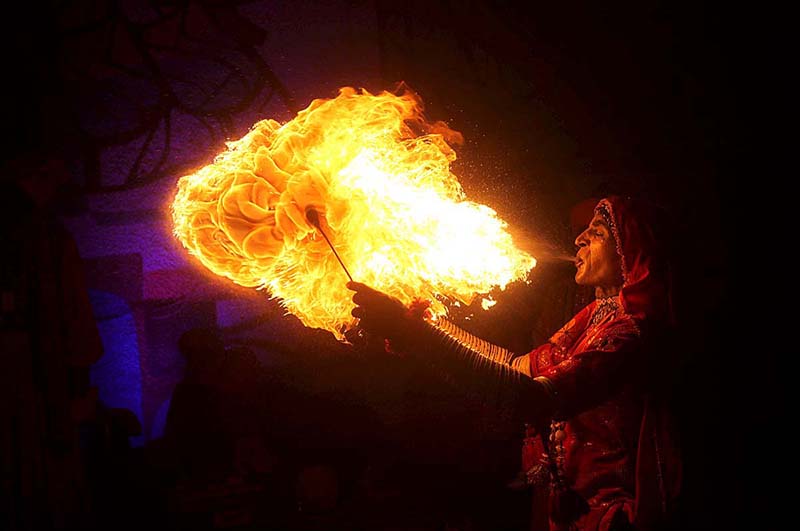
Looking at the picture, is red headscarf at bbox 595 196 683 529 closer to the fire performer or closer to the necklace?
the fire performer

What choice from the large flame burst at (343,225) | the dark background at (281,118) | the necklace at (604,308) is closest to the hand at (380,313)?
the large flame burst at (343,225)

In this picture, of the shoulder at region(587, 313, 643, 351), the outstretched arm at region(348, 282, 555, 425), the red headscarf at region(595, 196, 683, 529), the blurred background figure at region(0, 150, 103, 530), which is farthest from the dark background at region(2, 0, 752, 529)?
the outstretched arm at region(348, 282, 555, 425)

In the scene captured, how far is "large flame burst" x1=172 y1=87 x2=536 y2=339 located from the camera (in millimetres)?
3477

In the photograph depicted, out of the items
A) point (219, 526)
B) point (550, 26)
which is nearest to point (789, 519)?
point (550, 26)

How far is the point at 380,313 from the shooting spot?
118 inches

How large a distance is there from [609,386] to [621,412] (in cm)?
22

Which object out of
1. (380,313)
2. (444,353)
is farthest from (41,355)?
(444,353)

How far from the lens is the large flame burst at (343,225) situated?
11.4 ft

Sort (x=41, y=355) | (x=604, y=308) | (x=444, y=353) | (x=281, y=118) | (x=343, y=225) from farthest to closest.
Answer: (x=281, y=118)
(x=41, y=355)
(x=343, y=225)
(x=604, y=308)
(x=444, y=353)

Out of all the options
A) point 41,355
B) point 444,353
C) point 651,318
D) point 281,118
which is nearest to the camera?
point 651,318

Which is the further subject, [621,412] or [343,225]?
[343,225]

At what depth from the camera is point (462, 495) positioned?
531 cm

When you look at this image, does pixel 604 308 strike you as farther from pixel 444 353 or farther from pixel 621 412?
pixel 444 353

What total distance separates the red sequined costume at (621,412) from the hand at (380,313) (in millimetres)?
742
